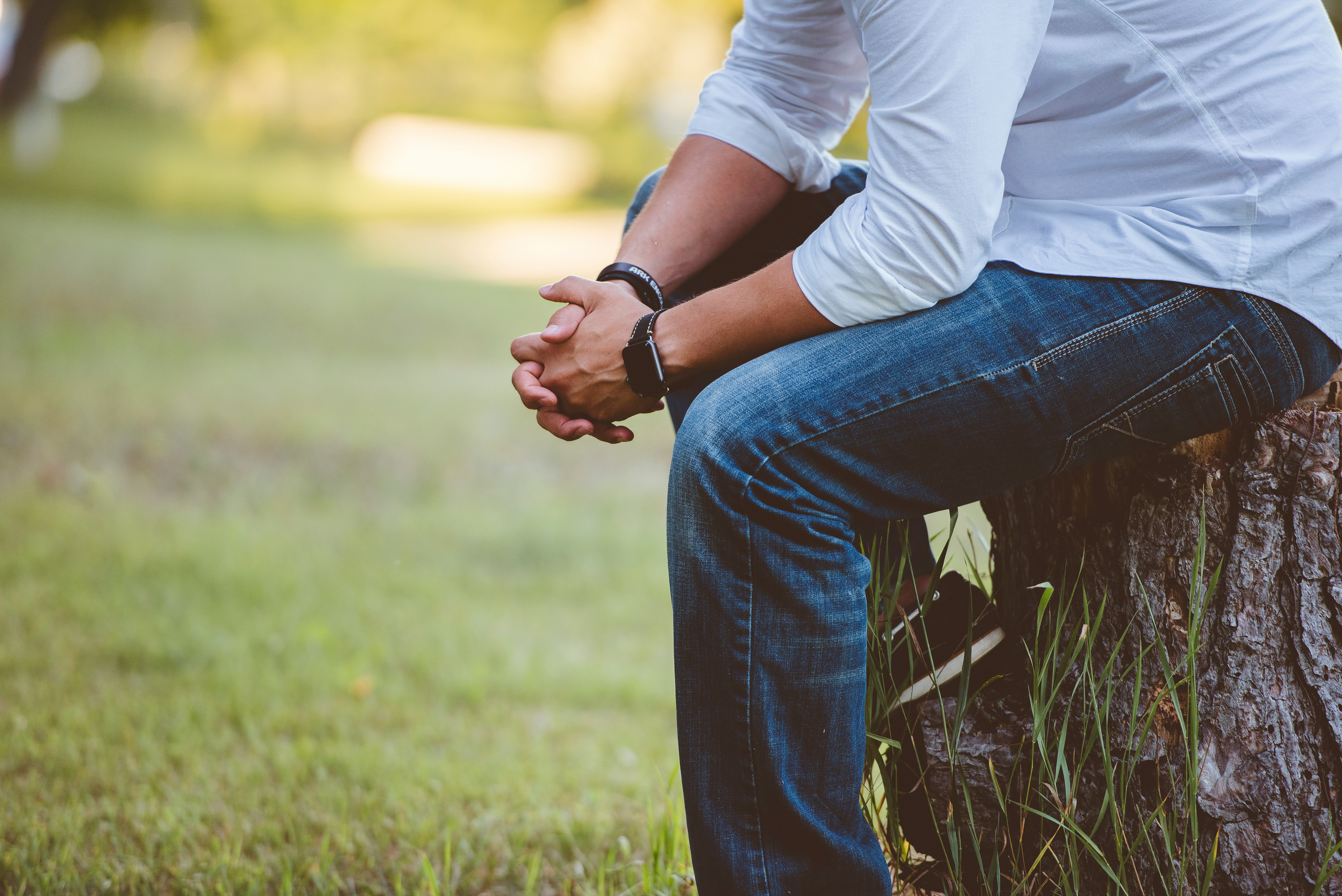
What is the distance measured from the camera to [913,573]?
1626mm

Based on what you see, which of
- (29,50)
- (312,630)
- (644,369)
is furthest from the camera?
(29,50)

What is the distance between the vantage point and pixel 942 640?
1.65 m

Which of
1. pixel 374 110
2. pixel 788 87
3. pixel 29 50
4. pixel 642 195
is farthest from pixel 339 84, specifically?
pixel 788 87

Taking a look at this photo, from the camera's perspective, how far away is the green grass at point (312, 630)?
218 centimetres

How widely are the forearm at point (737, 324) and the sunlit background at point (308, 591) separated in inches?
22.7

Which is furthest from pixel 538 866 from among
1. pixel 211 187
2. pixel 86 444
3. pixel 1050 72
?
pixel 211 187

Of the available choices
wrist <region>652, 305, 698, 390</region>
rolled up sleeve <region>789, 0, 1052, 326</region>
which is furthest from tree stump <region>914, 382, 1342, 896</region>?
wrist <region>652, 305, 698, 390</region>

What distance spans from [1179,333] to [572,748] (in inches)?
75.7

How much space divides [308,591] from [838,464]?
2.72 m

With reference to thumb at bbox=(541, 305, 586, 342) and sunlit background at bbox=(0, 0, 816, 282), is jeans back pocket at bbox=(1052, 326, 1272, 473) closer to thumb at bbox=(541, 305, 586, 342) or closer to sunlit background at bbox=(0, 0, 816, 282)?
thumb at bbox=(541, 305, 586, 342)

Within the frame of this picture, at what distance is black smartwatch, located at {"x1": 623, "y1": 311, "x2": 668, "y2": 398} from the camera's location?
1.54 m

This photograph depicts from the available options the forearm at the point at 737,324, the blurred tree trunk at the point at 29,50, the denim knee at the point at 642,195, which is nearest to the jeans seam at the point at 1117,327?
the forearm at the point at 737,324

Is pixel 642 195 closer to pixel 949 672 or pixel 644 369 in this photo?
pixel 644 369

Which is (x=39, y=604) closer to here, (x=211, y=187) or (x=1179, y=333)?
(x=1179, y=333)
